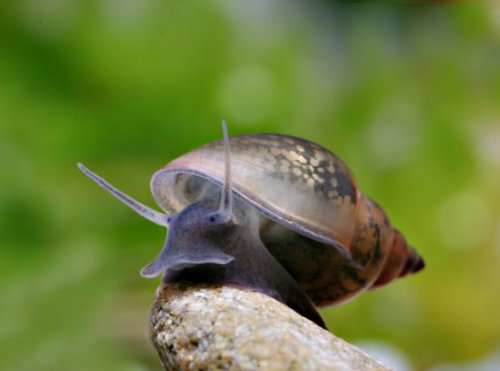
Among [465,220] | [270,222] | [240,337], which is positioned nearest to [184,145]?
[270,222]

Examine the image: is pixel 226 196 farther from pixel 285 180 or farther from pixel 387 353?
pixel 387 353

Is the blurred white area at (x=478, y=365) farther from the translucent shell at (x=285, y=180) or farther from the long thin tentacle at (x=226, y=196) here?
the long thin tentacle at (x=226, y=196)

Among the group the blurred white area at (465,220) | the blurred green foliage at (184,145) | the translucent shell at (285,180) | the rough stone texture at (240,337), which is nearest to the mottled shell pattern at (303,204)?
the translucent shell at (285,180)

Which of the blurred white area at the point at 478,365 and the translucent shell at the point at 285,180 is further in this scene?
the blurred white area at the point at 478,365

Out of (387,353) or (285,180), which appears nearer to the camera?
(285,180)

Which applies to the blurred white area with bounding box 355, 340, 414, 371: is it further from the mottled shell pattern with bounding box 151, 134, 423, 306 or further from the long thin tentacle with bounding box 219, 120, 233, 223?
the long thin tentacle with bounding box 219, 120, 233, 223

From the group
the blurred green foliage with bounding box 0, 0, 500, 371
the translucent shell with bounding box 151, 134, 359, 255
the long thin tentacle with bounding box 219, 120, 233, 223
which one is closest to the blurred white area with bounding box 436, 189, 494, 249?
the blurred green foliage with bounding box 0, 0, 500, 371
